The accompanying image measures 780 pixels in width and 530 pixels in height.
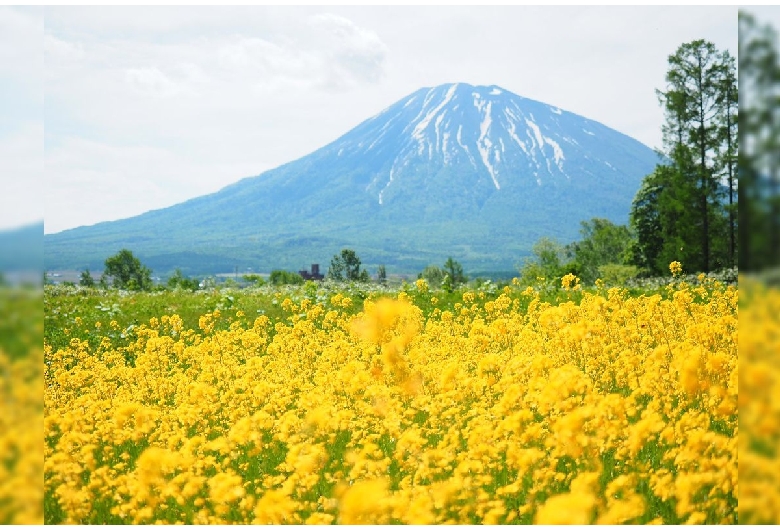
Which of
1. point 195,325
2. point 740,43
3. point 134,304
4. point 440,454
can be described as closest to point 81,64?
point 440,454

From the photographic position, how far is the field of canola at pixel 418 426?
2.96 metres

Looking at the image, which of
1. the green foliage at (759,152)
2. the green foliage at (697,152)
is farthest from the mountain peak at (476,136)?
the green foliage at (759,152)

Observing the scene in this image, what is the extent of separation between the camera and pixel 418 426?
430 cm

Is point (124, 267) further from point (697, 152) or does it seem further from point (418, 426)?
point (418, 426)

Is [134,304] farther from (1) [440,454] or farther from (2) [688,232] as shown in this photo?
(2) [688,232]

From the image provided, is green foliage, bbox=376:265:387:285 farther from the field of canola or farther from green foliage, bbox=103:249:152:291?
green foliage, bbox=103:249:152:291

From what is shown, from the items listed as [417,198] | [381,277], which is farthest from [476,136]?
[381,277]

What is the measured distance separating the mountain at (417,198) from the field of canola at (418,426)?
91.9 metres

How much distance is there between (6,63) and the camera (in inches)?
115

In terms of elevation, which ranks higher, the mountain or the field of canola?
the mountain

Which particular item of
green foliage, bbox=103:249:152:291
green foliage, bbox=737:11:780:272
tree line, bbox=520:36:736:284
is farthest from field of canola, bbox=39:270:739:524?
green foliage, bbox=103:249:152:291

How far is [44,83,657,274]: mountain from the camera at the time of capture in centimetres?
11394

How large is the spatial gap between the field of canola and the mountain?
91860 millimetres

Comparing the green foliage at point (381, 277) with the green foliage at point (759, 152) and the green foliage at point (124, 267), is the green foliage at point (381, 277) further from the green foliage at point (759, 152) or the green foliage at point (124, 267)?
the green foliage at point (124, 267)
